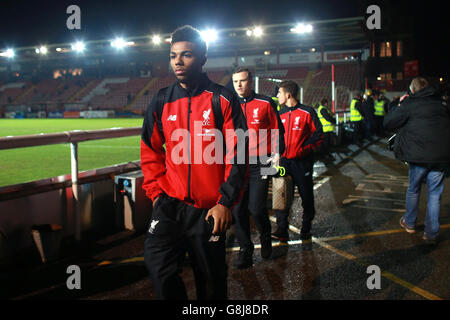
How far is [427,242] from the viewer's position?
4.66m

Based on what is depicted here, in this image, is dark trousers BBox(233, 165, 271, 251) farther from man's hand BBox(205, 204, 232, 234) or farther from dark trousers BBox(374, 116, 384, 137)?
dark trousers BBox(374, 116, 384, 137)

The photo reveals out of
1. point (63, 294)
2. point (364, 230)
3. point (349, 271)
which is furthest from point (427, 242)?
point (63, 294)

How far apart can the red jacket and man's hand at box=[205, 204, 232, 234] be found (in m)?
2.81

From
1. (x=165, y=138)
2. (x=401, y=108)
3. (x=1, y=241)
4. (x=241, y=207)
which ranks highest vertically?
(x=401, y=108)

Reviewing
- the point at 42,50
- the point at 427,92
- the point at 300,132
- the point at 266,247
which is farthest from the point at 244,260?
the point at 42,50

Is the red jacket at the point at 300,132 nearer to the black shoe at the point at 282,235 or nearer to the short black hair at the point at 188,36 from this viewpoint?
the black shoe at the point at 282,235

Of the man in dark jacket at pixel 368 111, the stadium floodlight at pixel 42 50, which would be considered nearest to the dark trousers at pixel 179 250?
the man in dark jacket at pixel 368 111

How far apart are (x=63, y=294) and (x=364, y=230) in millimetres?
3744

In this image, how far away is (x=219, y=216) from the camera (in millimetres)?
2188

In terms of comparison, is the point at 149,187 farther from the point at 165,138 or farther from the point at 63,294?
the point at 63,294

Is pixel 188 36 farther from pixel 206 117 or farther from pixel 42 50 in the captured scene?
pixel 42 50

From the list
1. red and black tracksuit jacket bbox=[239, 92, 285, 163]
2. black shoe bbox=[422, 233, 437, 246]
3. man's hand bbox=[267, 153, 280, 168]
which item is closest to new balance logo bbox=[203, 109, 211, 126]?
red and black tracksuit jacket bbox=[239, 92, 285, 163]

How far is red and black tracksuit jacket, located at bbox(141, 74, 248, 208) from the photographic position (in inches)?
89.2
